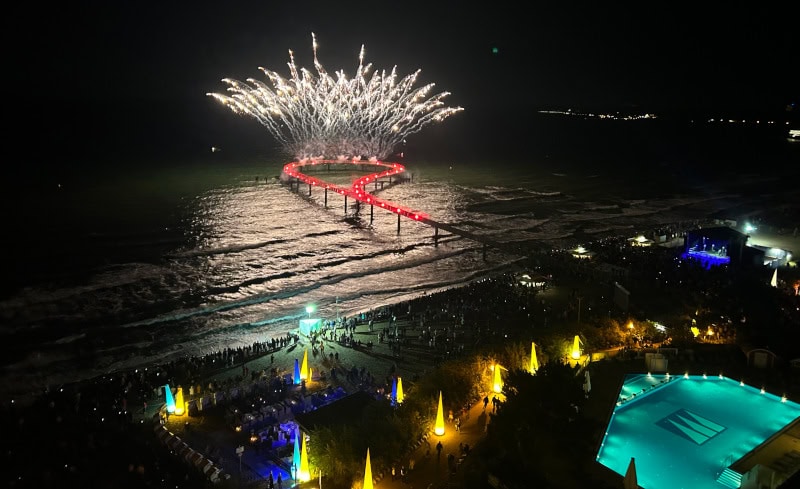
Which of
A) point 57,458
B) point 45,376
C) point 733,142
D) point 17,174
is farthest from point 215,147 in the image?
point 733,142

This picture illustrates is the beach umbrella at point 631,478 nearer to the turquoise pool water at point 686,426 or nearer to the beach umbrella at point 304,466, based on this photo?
the turquoise pool water at point 686,426

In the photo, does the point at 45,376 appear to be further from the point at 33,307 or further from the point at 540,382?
the point at 540,382

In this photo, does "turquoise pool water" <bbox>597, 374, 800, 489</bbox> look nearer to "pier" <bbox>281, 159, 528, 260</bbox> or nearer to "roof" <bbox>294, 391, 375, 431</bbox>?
"roof" <bbox>294, 391, 375, 431</bbox>

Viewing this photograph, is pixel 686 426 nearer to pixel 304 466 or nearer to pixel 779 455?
pixel 779 455

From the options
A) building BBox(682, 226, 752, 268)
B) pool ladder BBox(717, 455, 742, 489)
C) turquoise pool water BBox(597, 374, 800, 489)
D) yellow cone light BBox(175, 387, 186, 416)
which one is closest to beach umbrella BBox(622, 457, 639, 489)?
turquoise pool water BBox(597, 374, 800, 489)

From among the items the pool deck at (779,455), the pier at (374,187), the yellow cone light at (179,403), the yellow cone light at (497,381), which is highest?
the pier at (374,187)

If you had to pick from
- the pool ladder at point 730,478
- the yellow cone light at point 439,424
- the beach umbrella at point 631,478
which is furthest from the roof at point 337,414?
the pool ladder at point 730,478

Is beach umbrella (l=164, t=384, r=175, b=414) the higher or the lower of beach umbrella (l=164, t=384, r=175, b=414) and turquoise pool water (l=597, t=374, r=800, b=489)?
the lower
